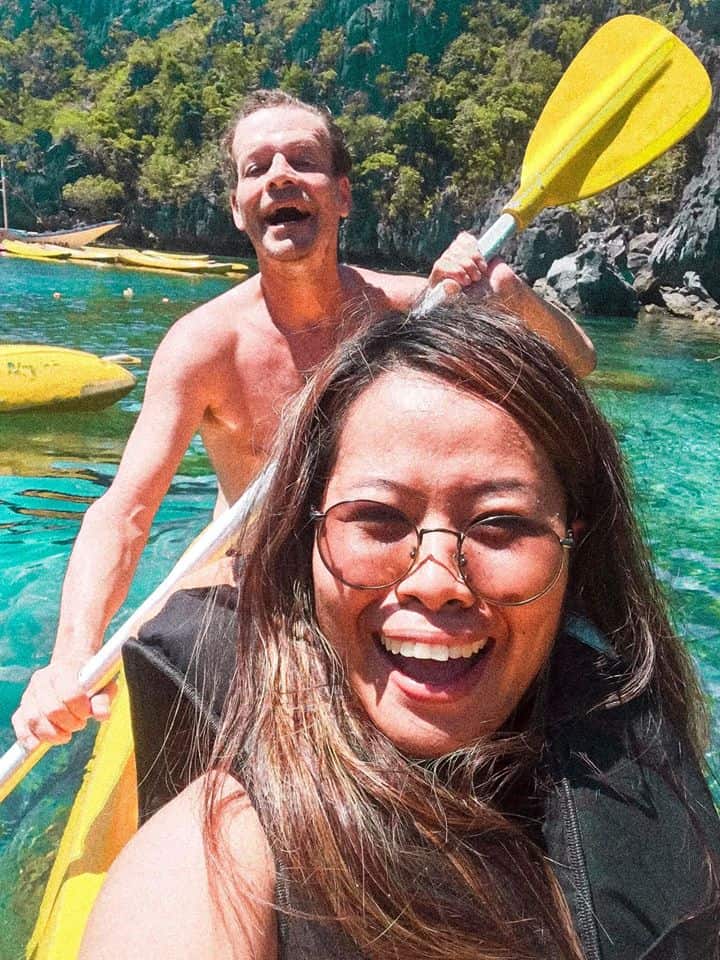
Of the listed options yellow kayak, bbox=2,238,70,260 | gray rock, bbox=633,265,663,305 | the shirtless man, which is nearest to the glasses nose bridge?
the shirtless man

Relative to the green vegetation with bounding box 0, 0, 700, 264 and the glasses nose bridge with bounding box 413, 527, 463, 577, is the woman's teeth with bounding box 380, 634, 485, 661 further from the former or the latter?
the green vegetation with bounding box 0, 0, 700, 264

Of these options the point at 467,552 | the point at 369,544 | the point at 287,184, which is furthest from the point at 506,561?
the point at 287,184

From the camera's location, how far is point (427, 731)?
935mm

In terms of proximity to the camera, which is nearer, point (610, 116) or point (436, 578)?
point (436, 578)

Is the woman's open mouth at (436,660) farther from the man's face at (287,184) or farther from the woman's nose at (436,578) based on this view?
the man's face at (287,184)

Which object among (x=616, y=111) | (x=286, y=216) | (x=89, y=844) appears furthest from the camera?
(x=616, y=111)

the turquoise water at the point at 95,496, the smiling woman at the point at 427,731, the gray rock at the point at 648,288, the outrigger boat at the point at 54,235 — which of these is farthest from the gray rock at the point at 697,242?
the smiling woman at the point at 427,731

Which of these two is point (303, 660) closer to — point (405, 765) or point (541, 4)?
point (405, 765)

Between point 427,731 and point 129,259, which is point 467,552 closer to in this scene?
point 427,731

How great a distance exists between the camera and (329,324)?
2.53m

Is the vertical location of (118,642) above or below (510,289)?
below

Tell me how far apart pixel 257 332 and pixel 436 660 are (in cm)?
170

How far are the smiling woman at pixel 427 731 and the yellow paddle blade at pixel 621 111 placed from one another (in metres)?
1.87

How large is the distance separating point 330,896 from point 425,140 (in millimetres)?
45418
